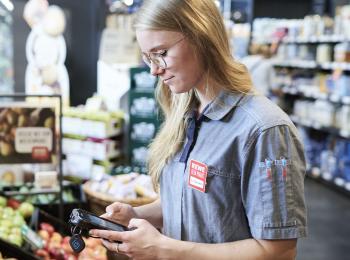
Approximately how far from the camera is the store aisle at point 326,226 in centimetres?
429

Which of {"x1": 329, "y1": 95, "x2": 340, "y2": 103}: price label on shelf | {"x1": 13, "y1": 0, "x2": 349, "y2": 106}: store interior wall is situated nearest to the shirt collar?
{"x1": 13, "y1": 0, "x2": 349, "y2": 106}: store interior wall

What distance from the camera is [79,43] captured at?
4.28 m

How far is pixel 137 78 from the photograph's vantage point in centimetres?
407

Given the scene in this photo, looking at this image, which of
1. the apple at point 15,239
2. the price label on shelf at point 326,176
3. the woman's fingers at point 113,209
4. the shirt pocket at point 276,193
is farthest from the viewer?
the price label on shelf at point 326,176

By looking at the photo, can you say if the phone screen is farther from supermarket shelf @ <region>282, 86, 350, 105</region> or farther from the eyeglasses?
supermarket shelf @ <region>282, 86, 350, 105</region>

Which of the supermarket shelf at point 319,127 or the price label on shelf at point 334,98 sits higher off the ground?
the price label on shelf at point 334,98

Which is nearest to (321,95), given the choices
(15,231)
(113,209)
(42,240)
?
(42,240)

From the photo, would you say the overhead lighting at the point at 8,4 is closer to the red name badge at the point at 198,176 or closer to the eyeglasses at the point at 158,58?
the eyeglasses at the point at 158,58

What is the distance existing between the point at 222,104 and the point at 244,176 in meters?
0.19

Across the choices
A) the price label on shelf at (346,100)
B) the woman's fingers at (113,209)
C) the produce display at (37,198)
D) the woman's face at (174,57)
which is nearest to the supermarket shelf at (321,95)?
the price label on shelf at (346,100)

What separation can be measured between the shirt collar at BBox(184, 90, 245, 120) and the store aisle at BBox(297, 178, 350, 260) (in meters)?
3.19

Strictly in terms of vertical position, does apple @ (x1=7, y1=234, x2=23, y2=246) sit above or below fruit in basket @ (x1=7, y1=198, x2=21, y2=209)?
below

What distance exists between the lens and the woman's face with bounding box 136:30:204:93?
1208mm

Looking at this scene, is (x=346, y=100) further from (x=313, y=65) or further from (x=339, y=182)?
(x=313, y=65)
